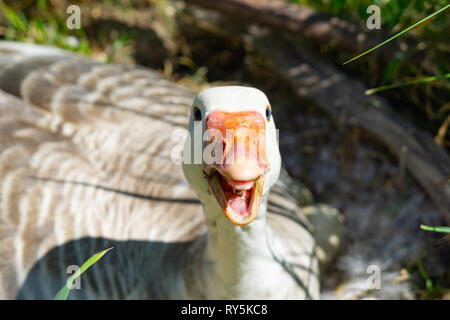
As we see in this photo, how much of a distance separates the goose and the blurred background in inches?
22.1

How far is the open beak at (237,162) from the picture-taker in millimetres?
1271

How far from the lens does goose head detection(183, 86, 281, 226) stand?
129 cm

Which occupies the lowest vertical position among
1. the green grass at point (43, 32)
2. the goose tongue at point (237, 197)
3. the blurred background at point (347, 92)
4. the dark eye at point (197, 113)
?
the goose tongue at point (237, 197)

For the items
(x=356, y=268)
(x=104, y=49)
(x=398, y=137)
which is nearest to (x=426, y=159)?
(x=398, y=137)

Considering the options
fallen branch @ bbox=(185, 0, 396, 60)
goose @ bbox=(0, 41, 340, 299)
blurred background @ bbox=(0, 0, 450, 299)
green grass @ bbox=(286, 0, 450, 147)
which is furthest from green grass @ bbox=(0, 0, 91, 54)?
green grass @ bbox=(286, 0, 450, 147)

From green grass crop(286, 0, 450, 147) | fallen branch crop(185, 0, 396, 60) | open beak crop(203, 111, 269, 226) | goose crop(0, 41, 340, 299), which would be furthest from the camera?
fallen branch crop(185, 0, 396, 60)

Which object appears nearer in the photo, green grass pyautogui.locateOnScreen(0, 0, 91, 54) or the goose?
the goose

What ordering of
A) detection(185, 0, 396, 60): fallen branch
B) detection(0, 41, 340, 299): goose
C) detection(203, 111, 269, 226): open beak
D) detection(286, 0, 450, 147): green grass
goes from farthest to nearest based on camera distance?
detection(185, 0, 396, 60): fallen branch
detection(286, 0, 450, 147): green grass
detection(0, 41, 340, 299): goose
detection(203, 111, 269, 226): open beak

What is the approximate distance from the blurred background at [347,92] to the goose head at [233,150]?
1.32m

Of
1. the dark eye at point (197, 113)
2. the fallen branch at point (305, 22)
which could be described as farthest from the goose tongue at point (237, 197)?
the fallen branch at point (305, 22)

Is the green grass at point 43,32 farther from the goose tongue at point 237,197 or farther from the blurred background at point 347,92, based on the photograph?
the goose tongue at point 237,197

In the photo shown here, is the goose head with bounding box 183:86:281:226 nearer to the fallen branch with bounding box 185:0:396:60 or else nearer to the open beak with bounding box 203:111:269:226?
the open beak with bounding box 203:111:269:226

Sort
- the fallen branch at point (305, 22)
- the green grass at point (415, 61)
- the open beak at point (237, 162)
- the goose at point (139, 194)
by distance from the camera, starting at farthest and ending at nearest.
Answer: the fallen branch at point (305, 22)
the green grass at point (415, 61)
the goose at point (139, 194)
the open beak at point (237, 162)

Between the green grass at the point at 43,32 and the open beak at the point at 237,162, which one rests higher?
the green grass at the point at 43,32
